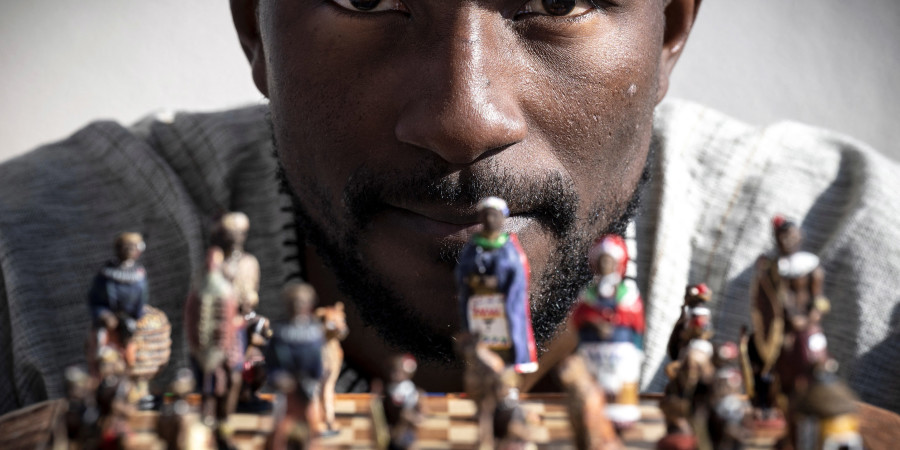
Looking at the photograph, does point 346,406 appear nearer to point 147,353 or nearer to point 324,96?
point 147,353

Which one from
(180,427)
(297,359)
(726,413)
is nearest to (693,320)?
(726,413)

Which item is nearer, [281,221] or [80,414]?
[80,414]

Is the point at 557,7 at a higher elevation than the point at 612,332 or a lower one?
higher

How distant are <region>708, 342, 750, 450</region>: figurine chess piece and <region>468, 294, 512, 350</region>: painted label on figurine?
298 mm

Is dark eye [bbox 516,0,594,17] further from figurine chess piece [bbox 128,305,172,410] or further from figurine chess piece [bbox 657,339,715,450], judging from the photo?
figurine chess piece [bbox 128,305,172,410]

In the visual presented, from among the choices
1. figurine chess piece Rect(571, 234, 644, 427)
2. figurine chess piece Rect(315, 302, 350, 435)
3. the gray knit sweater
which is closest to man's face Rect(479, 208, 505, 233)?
figurine chess piece Rect(571, 234, 644, 427)

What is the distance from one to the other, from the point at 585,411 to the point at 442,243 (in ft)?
2.12

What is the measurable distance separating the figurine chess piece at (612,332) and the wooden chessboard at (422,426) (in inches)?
2.0

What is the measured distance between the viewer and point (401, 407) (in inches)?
51.2

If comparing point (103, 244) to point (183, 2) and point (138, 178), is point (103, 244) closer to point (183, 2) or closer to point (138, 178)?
point (138, 178)

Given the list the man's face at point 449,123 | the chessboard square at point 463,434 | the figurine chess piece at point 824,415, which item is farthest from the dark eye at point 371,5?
the figurine chess piece at point 824,415

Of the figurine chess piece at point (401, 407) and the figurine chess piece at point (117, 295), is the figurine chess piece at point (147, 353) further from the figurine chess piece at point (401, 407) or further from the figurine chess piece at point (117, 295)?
the figurine chess piece at point (401, 407)

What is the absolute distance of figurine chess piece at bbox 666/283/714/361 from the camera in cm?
150

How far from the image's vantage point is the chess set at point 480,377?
4.11ft
